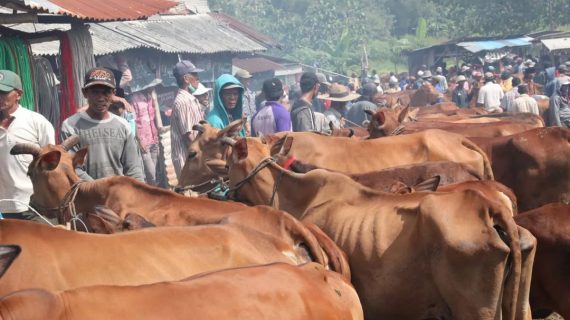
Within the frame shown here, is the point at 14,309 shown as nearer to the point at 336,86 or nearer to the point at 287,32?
the point at 336,86

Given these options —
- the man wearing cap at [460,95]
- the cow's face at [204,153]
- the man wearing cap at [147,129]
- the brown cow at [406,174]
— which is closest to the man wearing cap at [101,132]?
the brown cow at [406,174]

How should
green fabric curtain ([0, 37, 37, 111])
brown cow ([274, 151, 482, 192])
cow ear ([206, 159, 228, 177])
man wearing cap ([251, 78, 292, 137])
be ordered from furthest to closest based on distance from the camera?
man wearing cap ([251, 78, 292, 137])
green fabric curtain ([0, 37, 37, 111])
cow ear ([206, 159, 228, 177])
brown cow ([274, 151, 482, 192])

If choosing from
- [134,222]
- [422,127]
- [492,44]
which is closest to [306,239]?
[134,222]

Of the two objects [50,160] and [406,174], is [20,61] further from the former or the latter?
[406,174]

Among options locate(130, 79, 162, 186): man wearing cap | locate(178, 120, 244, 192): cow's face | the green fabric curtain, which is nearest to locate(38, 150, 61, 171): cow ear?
locate(178, 120, 244, 192): cow's face

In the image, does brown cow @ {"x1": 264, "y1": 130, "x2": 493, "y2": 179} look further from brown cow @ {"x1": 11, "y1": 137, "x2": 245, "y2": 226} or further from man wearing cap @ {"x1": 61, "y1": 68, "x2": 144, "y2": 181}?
brown cow @ {"x1": 11, "y1": 137, "x2": 245, "y2": 226}

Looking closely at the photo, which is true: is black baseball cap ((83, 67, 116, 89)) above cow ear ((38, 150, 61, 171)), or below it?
above

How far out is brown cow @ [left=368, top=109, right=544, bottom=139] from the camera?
12125 millimetres

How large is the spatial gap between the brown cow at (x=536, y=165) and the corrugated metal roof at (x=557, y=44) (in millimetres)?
27488

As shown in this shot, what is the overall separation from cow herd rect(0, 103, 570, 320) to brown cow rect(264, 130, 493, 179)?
0.02 metres

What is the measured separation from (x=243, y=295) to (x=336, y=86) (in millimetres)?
11555

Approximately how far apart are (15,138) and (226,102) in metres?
3.67

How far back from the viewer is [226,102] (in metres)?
11.0

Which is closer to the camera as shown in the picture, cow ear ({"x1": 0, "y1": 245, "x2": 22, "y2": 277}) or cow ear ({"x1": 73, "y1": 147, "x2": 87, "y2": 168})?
cow ear ({"x1": 0, "y1": 245, "x2": 22, "y2": 277})
